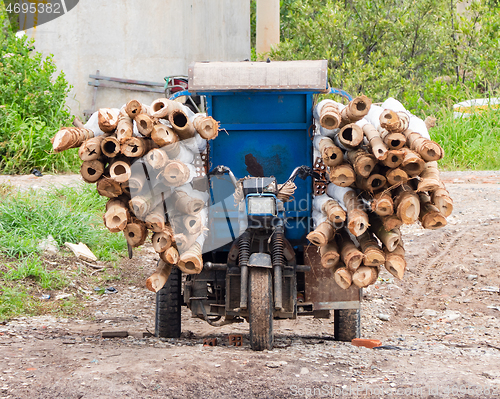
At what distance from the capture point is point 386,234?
3.49 meters

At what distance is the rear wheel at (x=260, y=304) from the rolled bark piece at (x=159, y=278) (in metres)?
0.59

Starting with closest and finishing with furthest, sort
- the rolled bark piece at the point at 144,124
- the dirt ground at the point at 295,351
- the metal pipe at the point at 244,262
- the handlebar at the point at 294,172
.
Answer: the dirt ground at the point at 295,351, the rolled bark piece at the point at 144,124, the metal pipe at the point at 244,262, the handlebar at the point at 294,172

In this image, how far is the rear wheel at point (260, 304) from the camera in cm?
371

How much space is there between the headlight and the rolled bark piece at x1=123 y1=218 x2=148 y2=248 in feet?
2.43

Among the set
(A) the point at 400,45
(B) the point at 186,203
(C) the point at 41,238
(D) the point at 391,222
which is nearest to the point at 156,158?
(B) the point at 186,203

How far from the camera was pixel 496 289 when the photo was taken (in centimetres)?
560

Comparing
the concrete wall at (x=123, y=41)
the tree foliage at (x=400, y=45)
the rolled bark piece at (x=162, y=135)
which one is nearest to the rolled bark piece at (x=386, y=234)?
the rolled bark piece at (x=162, y=135)

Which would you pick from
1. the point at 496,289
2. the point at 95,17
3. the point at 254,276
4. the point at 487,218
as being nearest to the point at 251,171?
the point at 254,276

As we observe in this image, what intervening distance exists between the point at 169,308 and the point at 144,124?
69.4 inches

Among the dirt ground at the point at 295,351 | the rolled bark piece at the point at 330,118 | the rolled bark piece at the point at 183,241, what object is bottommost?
the dirt ground at the point at 295,351

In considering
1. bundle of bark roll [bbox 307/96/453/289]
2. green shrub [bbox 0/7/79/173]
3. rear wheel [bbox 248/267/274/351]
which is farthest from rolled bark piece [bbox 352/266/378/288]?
green shrub [bbox 0/7/79/173]

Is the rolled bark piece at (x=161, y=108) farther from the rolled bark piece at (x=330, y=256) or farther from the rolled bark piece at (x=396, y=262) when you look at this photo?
the rolled bark piece at (x=396, y=262)

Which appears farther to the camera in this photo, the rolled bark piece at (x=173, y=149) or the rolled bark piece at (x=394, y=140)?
the rolled bark piece at (x=173, y=149)

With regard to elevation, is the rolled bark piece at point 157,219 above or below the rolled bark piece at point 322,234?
above
